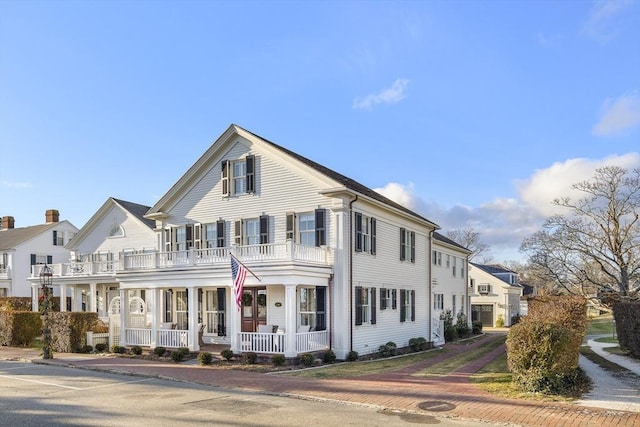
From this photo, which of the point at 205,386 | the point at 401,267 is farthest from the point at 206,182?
the point at 205,386

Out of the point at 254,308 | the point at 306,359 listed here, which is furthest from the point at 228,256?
the point at 306,359

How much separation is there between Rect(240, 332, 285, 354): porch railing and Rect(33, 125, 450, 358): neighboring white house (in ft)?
0.12

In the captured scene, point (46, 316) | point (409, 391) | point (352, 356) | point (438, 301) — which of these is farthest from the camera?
point (438, 301)

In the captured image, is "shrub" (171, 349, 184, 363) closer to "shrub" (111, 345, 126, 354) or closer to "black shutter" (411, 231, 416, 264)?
"shrub" (111, 345, 126, 354)

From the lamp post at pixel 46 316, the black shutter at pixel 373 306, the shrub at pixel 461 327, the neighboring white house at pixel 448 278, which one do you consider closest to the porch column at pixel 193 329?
the lamp post at pixel 46 316

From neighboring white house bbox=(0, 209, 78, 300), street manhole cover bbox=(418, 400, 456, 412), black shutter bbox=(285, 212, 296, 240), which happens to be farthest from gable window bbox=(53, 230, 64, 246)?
street manhole cover bbox=(418, 400, 456, 412)

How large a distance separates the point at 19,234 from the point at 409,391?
50611 millimetres

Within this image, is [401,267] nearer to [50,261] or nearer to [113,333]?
[113,333]

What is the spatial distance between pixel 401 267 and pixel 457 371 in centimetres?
917

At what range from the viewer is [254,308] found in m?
22.9

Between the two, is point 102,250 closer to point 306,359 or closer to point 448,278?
point 306,359

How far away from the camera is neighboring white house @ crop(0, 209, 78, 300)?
164 feet

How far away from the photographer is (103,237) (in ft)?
119

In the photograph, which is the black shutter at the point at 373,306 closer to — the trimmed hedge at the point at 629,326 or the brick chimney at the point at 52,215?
the trimmed hedge at the point at 629,326
